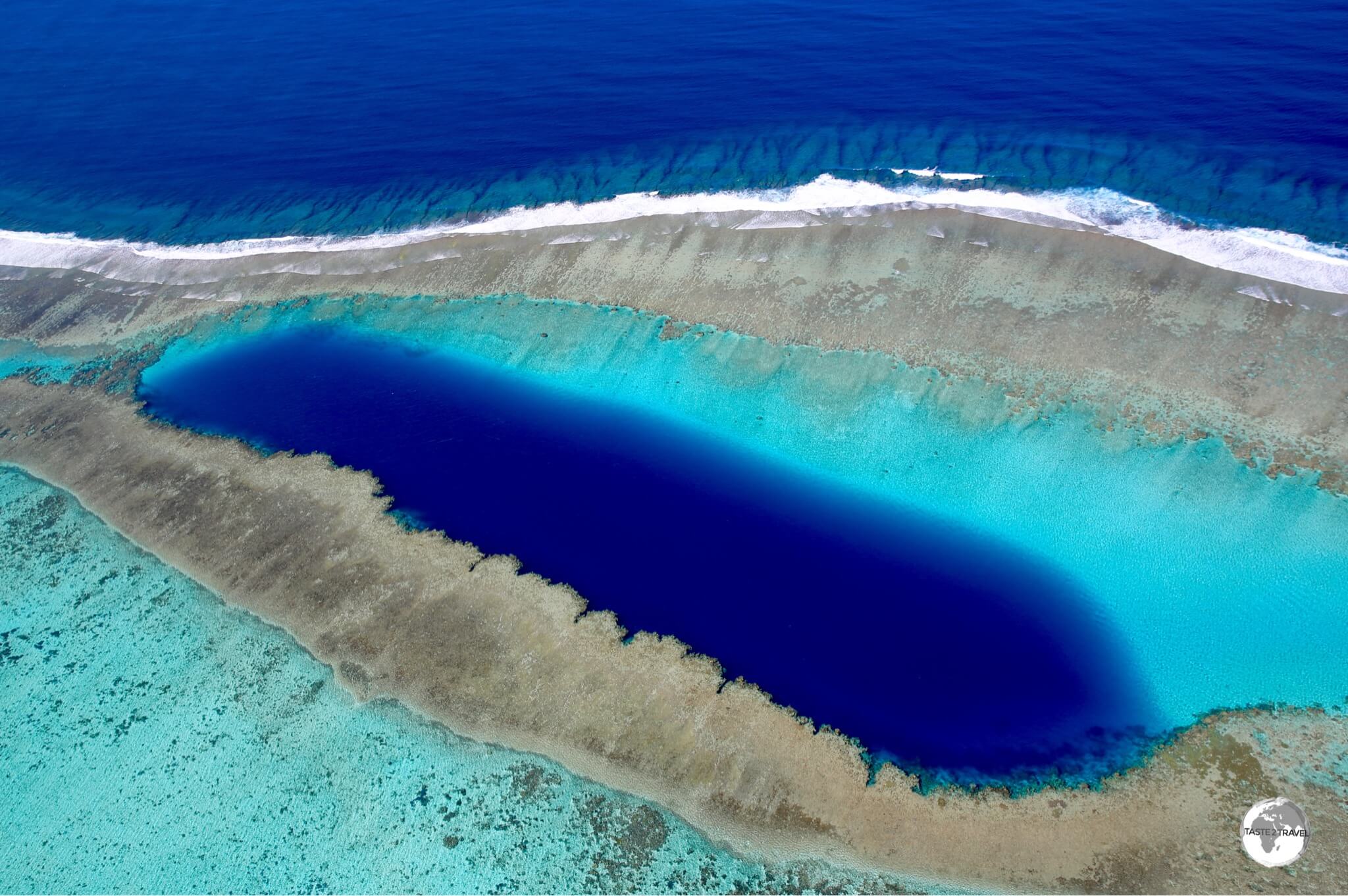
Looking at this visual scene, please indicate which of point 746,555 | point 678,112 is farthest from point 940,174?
point 746,555

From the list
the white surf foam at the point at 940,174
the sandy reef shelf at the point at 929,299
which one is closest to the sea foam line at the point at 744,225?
the white surf foam at the point at 940,174

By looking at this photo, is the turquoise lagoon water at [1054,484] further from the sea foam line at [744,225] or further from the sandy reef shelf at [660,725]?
the sea foam line at [744,225]

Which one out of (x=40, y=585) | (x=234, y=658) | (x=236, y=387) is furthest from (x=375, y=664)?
(x=236, y=387)

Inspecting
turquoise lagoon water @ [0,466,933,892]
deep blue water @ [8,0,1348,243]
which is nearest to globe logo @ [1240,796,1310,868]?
turquoise lagoon water @ [0,466,933,892]

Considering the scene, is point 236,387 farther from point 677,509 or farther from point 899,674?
point 899,674

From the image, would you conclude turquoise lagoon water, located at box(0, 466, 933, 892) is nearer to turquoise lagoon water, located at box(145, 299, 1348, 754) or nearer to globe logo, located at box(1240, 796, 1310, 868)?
globe logo, located at box(1240, 796, 1310, 868)

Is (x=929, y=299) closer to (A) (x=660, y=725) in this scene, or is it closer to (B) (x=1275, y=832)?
(A) (x=660, y=725)
